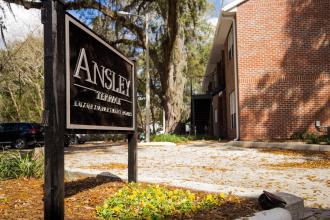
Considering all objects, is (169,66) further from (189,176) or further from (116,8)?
(189,176)

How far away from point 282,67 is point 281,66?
6 centimetres

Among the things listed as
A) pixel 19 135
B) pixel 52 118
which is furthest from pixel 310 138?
pixel 19 135

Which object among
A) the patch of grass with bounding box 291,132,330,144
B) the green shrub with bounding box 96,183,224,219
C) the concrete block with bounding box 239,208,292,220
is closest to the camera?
the concrete block with bounding box 239,208,292,220

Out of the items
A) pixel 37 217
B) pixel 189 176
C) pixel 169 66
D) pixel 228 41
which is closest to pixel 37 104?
pixel 169 66

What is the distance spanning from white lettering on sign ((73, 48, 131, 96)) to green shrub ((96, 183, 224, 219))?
144cm

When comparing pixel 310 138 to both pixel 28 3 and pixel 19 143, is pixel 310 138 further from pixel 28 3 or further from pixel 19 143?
pixel 19 143

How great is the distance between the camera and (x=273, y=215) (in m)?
4.54

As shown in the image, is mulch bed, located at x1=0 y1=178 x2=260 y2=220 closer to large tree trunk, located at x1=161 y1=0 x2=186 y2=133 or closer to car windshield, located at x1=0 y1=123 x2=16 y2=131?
large tree trunk, located at x1=161 y1=0 x2=186 y2=133

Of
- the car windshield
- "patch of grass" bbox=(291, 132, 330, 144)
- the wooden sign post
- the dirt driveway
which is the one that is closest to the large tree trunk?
"patch of grass" bbox=(291, 132, 330, 144)

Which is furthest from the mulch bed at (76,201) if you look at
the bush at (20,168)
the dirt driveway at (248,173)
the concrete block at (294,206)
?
the dirt driveway at (248,173)

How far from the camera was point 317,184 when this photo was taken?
818 cm

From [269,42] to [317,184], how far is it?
12238 mm

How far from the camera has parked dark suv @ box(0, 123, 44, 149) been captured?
27750 mm

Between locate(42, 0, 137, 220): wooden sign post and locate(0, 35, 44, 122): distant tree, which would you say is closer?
locate(42, 0, 137, 220): wooden sign post
